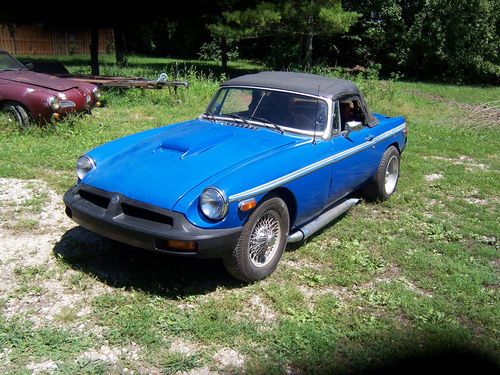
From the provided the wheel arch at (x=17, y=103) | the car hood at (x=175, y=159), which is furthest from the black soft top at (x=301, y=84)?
the wheel arch at (x=17, y=103)

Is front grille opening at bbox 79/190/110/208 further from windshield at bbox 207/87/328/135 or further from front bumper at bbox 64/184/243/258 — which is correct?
windshield at bbox 207/87/328/135

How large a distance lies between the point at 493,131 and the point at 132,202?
388 inches

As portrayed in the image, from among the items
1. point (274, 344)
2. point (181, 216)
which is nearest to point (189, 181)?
point (181, 216)

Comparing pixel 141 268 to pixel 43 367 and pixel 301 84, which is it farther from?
pixel 301 84

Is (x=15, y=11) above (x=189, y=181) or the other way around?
above

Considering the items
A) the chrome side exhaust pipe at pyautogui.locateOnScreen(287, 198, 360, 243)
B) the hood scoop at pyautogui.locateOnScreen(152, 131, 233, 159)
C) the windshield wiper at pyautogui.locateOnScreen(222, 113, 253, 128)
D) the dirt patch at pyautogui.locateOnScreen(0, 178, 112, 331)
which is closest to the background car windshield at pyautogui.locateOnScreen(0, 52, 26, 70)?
the dirt patch at pyautogui.locateOnScreen(0, 178, 112, 331)

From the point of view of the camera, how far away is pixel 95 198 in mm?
4008

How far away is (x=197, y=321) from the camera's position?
3510mm

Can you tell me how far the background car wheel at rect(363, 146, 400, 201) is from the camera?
5977 mm


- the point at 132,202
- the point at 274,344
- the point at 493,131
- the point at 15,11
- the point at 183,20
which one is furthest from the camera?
the point at 183,20

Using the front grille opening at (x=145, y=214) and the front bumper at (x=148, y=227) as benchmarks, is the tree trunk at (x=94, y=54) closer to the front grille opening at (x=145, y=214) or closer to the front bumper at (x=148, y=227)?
the front bumper at (x=148, y=227)

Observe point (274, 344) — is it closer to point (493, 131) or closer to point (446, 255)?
point (446, 255)

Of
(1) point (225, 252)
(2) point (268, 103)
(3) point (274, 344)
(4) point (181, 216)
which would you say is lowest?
(3) point (274, 344)

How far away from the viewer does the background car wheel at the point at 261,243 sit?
3.81 m
